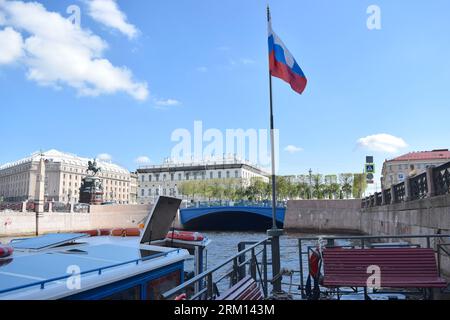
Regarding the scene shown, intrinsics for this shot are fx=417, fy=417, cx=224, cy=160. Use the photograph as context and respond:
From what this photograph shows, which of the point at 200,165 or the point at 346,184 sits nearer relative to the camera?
the point at 346,184

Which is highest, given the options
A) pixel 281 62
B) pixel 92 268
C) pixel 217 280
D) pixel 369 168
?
pixel 369 168

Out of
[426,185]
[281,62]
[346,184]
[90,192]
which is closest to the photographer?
[281,62]

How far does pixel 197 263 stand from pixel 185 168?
11174cm

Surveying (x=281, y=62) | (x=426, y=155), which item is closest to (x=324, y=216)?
(x=281, y=62)

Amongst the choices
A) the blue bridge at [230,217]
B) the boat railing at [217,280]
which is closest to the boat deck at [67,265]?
the boat railing at [217,280]

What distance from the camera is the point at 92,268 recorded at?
548 cm

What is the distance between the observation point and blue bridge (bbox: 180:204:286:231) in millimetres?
58312

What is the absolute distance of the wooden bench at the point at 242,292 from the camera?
4.30 metres

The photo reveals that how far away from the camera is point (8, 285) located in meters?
4.44

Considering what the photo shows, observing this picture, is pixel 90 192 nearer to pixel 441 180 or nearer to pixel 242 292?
pixel 441 180

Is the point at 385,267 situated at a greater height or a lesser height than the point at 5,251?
lesser

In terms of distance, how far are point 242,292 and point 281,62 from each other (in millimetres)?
5492
